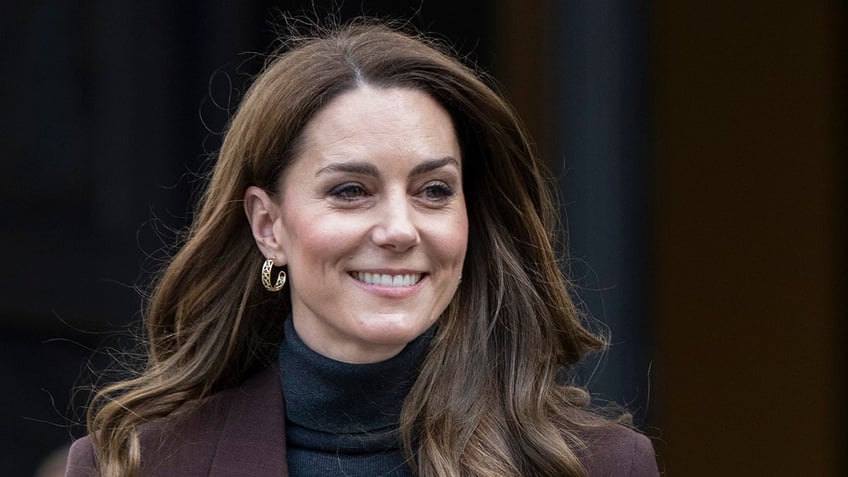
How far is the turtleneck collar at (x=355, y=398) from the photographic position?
313cm

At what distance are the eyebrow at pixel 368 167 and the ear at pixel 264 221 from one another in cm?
19

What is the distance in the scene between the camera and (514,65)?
600 centimetres

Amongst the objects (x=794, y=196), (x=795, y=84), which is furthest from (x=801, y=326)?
(x=795, y=84)

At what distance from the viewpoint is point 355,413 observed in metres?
3.15

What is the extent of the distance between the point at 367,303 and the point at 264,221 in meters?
0.36

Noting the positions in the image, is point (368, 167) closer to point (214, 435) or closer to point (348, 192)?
point (348, 192)

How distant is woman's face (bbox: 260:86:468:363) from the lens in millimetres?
3025

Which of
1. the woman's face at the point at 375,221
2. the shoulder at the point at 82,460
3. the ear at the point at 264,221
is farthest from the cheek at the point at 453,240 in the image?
the shoulder at the point at 82,460

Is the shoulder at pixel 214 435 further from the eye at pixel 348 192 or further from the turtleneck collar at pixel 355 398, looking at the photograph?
the eye at pixel 348 192

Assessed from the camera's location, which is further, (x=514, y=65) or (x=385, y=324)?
(x=514, y=65)

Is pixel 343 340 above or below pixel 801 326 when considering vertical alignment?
above

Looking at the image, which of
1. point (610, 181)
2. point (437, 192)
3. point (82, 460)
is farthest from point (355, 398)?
point (610, 181)

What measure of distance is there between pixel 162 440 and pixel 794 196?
3.73 m

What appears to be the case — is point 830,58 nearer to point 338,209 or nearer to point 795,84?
point 795,84
